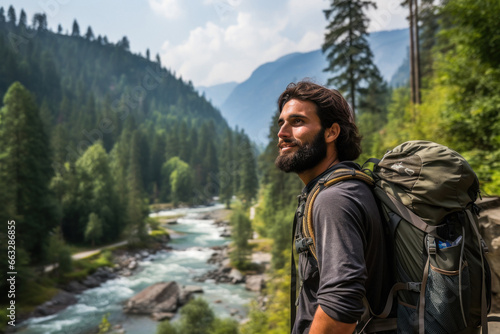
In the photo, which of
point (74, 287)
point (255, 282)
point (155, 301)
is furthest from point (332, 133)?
point (74, 287)

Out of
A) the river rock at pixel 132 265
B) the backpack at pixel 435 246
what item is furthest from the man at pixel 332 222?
the river rock at pixel 132 265

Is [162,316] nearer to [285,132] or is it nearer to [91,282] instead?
[91,282]

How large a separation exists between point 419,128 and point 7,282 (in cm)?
2571

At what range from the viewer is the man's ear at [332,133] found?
195 centimetres

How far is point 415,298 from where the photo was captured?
59.4 inches

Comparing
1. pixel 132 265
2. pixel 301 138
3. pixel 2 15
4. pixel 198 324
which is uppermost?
pixel 2 15

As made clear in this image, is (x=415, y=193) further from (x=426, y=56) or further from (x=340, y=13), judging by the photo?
(x=426, y=56)

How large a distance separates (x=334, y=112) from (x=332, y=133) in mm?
139

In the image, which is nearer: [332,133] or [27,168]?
[332,133]

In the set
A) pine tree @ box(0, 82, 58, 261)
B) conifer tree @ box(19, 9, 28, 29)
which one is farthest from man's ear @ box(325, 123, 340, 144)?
conifer tree @ box(19, 9, 28, 29)

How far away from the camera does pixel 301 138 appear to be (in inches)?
75.8

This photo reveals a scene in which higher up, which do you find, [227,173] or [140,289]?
[227,173]

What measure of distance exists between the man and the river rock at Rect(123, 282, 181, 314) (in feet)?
74.1

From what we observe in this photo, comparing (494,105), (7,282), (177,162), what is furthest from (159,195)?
(494,105)
